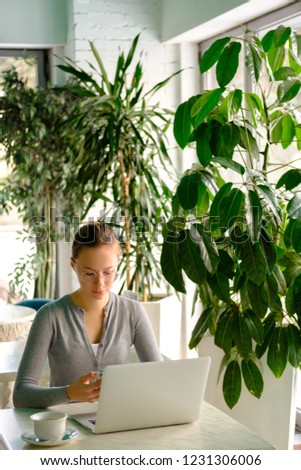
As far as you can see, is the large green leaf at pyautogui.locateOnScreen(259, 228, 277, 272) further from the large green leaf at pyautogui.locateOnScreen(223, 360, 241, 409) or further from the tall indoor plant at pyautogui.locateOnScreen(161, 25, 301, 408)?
the large green leaf at pyautogui.locateOnScreen(223, 360, 241, 409)

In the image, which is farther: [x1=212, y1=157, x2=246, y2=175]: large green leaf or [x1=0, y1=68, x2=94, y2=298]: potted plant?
[x1=0, y1=68, x2=94, y2=298]: potted plant

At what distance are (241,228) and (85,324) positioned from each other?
71 centimetres

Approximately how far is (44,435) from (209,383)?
5.02ft

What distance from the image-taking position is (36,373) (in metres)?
2.61

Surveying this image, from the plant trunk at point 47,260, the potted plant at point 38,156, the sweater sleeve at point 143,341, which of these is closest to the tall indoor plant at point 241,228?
the sweater sleeve at point 143,341

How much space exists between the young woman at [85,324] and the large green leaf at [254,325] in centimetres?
55

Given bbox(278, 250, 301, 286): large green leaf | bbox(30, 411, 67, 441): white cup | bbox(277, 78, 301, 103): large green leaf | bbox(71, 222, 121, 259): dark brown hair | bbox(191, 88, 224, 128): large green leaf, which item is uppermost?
bbox(277, 78, 301, 103): large green leaf

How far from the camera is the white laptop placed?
7.16ft

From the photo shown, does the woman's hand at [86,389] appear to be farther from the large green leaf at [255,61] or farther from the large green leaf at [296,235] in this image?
the large green leaf at [255,61]

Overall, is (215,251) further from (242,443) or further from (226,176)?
(226,176)

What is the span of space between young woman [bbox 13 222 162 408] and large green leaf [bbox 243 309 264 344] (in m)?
0.55

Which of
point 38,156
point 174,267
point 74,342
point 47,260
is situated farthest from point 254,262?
point 47,260

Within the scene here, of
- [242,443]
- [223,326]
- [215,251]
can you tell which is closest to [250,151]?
[215,251]

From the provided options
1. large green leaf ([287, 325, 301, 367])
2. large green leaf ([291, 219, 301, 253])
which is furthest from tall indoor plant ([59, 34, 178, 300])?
large green leaf ([291, 219, 301, 253])
